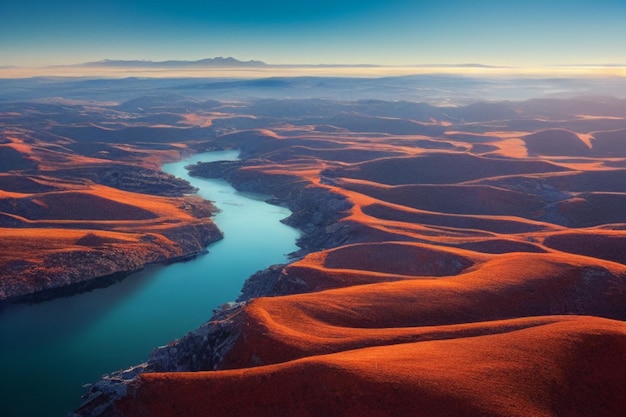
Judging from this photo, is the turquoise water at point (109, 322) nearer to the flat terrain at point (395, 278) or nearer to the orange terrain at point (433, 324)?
the flat terrain at point (395, 278)

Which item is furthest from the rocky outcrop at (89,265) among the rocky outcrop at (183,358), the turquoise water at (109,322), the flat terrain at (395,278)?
the rocky outcrop at (183,358)

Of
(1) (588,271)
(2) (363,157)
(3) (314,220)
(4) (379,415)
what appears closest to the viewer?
(4) (379,415)

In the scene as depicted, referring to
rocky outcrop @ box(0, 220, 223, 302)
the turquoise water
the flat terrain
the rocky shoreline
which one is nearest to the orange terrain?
the flat terrain

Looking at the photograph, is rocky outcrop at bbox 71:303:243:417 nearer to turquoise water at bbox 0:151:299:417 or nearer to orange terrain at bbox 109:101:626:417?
orange terrain at bbox 109:101:626:417

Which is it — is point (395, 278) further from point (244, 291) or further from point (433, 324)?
point (244, 291)

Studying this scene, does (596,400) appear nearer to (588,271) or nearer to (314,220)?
(588,271)

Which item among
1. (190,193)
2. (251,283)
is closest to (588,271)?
(251,283)
